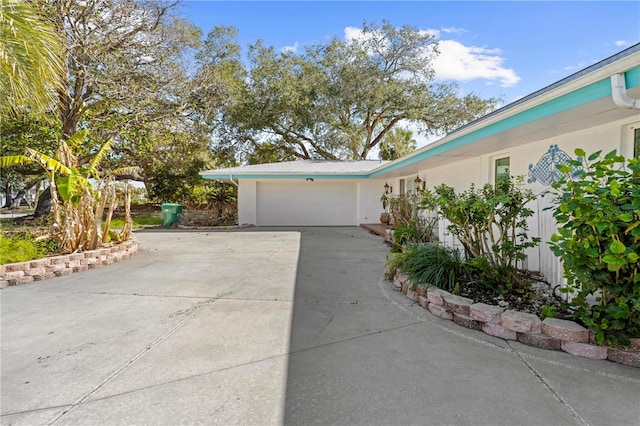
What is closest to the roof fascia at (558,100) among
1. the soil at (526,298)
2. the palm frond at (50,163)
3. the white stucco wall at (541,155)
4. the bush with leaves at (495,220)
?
the bush with leaves at (495,220)

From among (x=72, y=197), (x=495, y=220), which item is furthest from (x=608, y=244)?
(x=72, y=197)

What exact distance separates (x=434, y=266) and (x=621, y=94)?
111 inches

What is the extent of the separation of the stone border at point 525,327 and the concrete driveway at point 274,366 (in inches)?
4.5

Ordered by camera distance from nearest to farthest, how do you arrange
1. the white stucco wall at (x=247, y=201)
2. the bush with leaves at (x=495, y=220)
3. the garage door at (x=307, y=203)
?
the bush with leaves at (x=495, y=220) → the white stucco wall at (x=247, y=201) → the garage door at (x=307, y=203)

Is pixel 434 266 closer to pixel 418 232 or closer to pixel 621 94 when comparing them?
pixel 621 94

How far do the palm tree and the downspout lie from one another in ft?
25.2

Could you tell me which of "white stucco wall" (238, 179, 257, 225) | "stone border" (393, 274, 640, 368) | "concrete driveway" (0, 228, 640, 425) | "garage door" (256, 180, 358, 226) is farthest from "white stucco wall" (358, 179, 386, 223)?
"stone border" (393, 274, 640, 368)

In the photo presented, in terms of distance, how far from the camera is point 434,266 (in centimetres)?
483

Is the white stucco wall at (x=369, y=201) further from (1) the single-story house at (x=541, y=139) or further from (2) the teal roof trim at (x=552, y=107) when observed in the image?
(2) the teal roof trim at (x=552, y=107)

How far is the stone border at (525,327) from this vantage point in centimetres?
300

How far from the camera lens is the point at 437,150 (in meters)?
7.12

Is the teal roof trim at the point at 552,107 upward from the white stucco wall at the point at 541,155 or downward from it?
upward

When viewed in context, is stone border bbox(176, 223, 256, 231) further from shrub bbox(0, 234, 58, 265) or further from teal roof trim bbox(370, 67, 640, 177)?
teal roof trim bbox(370, 67, 640, 177)

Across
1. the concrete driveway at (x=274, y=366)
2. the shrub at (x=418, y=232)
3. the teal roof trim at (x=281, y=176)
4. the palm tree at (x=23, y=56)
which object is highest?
the palm tree at (x=23, y=56)
